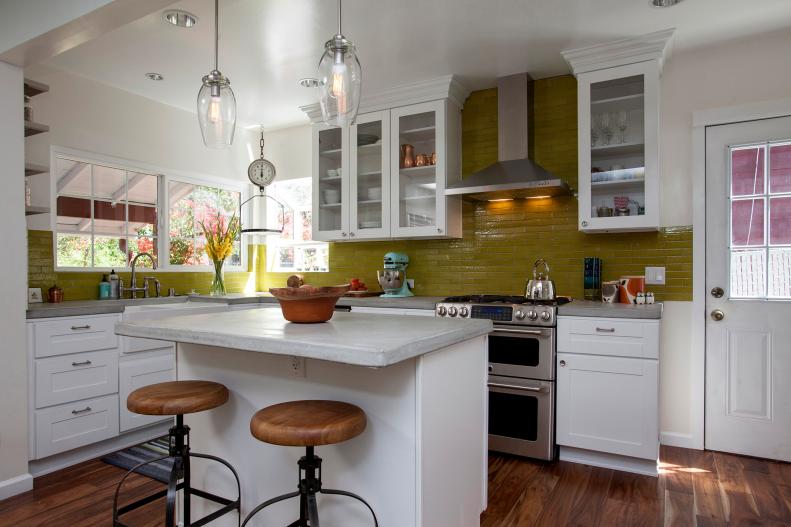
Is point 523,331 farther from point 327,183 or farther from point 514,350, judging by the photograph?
point 327,183

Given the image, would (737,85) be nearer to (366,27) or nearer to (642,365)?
(642,365)

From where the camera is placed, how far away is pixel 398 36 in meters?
3.11

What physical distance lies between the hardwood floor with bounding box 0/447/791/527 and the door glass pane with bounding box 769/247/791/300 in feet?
3.44

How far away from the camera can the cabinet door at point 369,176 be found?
409 centimetres

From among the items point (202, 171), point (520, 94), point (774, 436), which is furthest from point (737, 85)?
point (202, 171)

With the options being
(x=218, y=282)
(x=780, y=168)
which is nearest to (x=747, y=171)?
(x=780, y=168)

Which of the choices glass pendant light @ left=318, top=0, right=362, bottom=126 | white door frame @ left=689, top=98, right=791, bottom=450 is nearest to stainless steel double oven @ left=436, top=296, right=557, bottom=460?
white door frame @ left=689, top=98, right=791, bottom=450

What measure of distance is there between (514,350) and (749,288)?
156 centimetres

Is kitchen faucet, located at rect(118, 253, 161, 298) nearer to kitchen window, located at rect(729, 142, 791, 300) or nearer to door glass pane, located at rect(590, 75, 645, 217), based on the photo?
door glass pane, located at rect(590, 75, 645, 217)

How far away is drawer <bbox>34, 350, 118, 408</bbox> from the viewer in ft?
9.63

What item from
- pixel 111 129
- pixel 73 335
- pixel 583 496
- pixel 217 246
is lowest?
pixel 583 496

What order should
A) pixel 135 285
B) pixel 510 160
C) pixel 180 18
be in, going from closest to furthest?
pixel 180 18
pixel 510 160
pixel 135 285

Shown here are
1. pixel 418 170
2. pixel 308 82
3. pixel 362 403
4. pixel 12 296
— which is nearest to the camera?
pixel 362 403

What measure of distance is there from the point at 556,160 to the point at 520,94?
56cm
